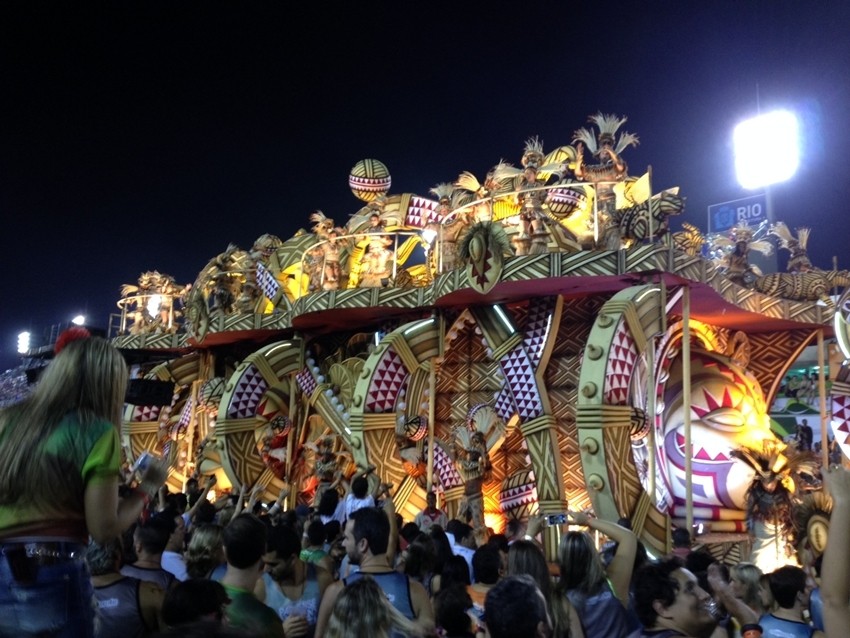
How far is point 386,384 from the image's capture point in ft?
48.3

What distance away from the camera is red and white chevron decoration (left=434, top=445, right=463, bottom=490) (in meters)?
14.9

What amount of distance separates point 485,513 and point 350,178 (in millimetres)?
9541

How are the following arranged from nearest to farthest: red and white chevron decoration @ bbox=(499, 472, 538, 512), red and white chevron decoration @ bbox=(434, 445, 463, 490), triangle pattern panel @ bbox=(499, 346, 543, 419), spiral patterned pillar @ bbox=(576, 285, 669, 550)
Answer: spiral patterned pillar @ bbox=(576, 285, 669, 550) < triangle pattern panel @ bbox=(499, 346, 543, 419) < red and white chevron decoration @ bbox=(499, 472, 538, 512) < red and white chevron decoration @ bbox=(434, 445, 463, 490)

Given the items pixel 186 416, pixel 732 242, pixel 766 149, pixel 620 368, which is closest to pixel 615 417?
pixel 620 368

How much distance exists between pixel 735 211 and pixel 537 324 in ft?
65.7

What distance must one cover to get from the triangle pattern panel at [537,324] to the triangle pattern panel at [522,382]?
0.56 ft

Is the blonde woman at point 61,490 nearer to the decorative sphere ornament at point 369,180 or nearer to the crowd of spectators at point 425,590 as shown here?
the crowd of spectators at point 425,590

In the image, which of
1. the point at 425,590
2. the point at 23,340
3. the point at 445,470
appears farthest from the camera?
the point at 23,340

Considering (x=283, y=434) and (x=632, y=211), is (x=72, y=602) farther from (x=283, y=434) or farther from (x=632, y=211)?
(x=283, y=434)

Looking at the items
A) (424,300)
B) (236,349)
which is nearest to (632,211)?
(424,300)

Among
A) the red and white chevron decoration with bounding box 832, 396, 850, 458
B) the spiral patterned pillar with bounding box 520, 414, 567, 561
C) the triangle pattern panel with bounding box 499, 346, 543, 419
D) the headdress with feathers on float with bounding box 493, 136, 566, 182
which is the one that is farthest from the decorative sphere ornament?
the red and white chevron decoration with bounding box 832, 396, 850, 458

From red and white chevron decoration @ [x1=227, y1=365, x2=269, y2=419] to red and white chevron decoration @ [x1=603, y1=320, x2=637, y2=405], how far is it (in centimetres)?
815

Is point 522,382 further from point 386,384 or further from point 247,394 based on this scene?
point 247,394

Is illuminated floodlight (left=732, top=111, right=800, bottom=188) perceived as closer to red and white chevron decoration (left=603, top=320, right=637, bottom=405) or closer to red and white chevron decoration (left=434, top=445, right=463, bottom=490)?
red and white chevron decoration (left=434, top=445, right=463, bottom=490)
